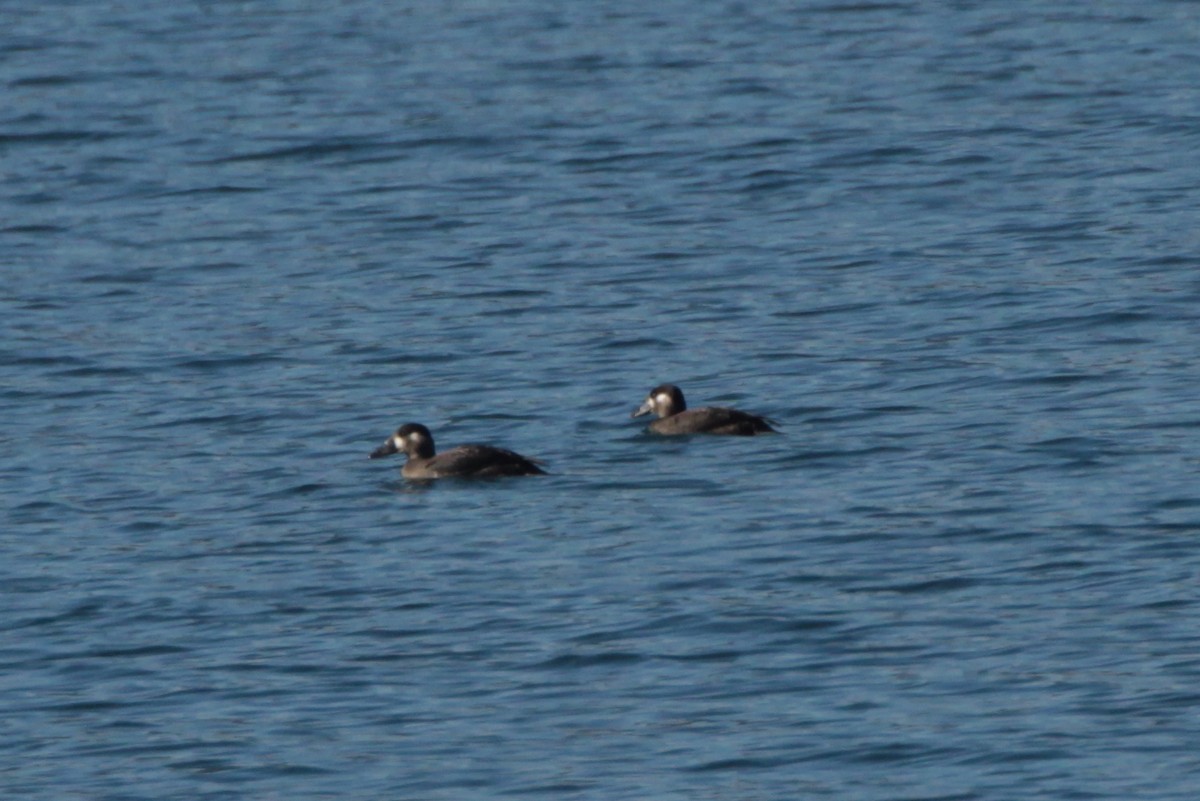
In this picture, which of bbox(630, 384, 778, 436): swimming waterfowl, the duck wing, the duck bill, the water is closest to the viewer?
the water

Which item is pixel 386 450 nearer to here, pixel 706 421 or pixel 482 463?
pixel 482 463

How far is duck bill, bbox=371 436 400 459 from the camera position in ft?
59.1

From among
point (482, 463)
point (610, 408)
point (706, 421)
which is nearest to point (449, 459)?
point (482, 463)

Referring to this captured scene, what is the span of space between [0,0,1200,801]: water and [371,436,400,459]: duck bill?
0.18 meters

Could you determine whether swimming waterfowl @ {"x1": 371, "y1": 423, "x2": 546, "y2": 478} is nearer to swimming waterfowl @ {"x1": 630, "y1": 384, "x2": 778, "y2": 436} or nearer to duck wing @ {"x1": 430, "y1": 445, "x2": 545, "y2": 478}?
duck wing @ {"x1": 430, "y1": 445, "x2": 545, "y2": 478}

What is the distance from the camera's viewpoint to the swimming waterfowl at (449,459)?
57.0ft

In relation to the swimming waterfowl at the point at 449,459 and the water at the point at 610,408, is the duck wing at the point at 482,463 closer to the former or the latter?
the swimming waterfowl at the point at 449,459

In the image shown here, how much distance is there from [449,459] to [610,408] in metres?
2.21

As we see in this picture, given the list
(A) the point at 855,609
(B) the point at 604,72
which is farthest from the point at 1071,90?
(A) the point at 855,609

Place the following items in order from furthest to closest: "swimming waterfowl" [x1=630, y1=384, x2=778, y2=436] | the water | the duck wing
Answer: "swimming waterfowl" [x1=630, y1=384, x2=778, y2=436]
the duck wing
the water

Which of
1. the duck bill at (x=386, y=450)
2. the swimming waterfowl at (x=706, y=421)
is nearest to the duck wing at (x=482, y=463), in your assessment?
the duck bill at (x=386, y=450)

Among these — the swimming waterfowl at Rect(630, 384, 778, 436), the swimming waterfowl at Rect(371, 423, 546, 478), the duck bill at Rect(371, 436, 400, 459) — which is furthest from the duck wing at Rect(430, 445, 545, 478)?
the swimming waterfowl at Rect(630, 384, 778, 436)

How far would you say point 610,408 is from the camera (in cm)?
1955

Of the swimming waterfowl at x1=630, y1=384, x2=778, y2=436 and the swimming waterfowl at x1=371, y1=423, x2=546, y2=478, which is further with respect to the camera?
the swimming waterfowl at x1=630, y1=384, x2=778, y2=436
